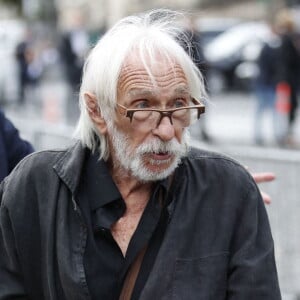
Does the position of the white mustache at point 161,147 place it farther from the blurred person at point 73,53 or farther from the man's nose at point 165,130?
the blurred person at point 73,53

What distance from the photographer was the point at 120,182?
324 centimetres

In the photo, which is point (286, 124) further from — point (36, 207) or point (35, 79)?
point (36, 207)

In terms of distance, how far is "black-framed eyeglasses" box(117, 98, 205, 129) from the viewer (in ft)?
9.93

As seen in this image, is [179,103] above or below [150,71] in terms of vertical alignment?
below

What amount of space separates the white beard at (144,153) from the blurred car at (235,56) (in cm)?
2371

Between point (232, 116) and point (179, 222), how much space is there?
1890 cm

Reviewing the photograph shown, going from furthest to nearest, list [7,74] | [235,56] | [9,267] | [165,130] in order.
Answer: [235,56] < [7,74] < [9,267] < [165,130]

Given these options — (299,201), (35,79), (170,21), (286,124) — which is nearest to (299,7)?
(35,79)

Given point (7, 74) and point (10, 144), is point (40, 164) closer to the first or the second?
point (10, 144)

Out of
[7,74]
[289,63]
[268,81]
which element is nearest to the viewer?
[289,63]

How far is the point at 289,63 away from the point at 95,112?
12009mm

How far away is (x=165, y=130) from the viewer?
3020 mm

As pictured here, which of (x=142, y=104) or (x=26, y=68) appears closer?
(x=142, y=104)

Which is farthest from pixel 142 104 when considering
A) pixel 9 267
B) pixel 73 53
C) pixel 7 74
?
pixel 7 74
